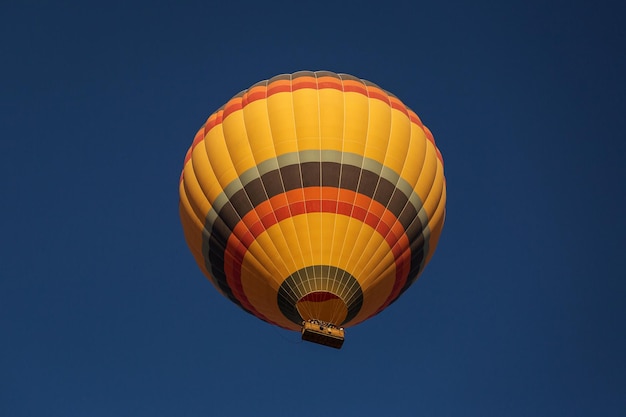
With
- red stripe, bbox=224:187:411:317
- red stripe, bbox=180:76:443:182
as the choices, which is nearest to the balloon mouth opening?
red stripe, bbox=224:187:411:317

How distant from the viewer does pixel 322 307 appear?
84.2 feet

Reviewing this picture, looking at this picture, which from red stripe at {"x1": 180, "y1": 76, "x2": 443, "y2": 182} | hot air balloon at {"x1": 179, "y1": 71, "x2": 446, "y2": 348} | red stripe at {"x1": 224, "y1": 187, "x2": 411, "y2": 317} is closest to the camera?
hot air balloon at {"x1": 179, "y1": 71, "x2": 446, "y2": 348}

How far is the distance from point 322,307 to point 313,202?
2357 mm

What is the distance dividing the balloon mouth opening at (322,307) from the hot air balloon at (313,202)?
0.09 feet

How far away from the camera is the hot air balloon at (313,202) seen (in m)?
25.6

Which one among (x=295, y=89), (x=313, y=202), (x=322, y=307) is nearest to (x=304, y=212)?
(x=313, y=202)

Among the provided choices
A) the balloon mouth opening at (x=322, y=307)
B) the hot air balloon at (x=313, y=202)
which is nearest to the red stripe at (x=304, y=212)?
the hot air balloon at (x=313, y=202)

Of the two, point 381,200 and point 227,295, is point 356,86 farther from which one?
point 227,295

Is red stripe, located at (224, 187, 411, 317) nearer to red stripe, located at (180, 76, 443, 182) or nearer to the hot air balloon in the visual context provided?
the hot air balloon

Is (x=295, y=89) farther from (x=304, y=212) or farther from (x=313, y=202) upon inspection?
(x=304, y=212)

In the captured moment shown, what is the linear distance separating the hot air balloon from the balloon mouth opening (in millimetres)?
27

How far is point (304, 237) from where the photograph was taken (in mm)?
25484

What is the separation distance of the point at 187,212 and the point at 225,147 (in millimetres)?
1959

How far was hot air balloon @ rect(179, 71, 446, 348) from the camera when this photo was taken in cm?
2556
